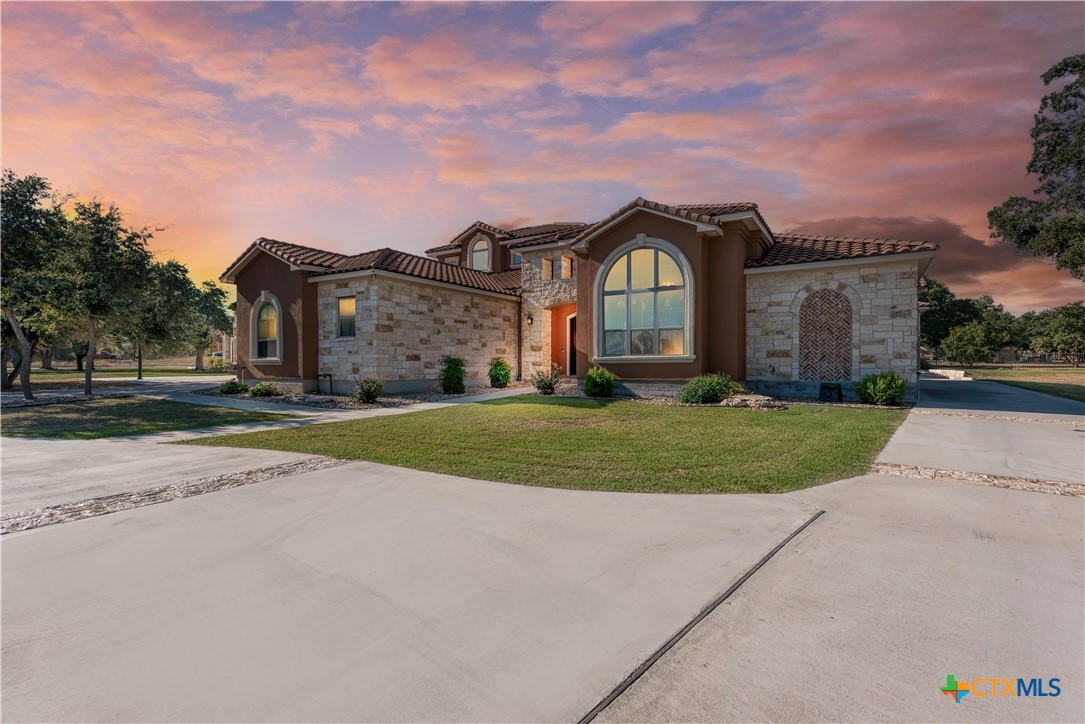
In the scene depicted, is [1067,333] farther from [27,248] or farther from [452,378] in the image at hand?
[27,248]

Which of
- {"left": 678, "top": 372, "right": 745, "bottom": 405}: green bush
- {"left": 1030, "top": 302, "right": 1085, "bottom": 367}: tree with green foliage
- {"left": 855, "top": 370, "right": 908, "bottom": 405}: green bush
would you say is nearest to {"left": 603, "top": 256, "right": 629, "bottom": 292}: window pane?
{"left": 678, "top": 372, "right": 745, "bottom": 405}: green bush

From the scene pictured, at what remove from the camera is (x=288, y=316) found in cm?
1739

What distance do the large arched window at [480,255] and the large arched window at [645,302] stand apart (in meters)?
10.2

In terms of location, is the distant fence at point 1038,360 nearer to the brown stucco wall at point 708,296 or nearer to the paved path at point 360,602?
the brown stucco wall at point 708,296

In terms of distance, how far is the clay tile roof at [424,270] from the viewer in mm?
16109

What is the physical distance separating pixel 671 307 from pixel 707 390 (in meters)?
3.04

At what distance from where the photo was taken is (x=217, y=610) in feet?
9.27

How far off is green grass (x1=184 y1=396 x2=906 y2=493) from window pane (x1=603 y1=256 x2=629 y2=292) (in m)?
4.63

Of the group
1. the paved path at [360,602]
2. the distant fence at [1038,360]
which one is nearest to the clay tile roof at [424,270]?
the paved path at [360,602]

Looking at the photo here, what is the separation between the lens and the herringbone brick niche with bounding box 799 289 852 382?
13.6m

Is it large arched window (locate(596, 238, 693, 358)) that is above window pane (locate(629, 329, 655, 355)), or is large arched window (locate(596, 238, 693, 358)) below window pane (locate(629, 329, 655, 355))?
above

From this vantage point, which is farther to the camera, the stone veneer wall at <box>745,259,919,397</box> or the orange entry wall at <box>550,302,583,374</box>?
the orange entry wall at <box>550,302,583,374</box>

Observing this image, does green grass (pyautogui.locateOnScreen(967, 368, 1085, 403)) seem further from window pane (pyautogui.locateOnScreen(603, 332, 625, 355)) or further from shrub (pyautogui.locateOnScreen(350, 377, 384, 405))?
shrub (pyautogui.locateOnScreen(350, 377, 384, 405))

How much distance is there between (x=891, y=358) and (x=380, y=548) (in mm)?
14396
